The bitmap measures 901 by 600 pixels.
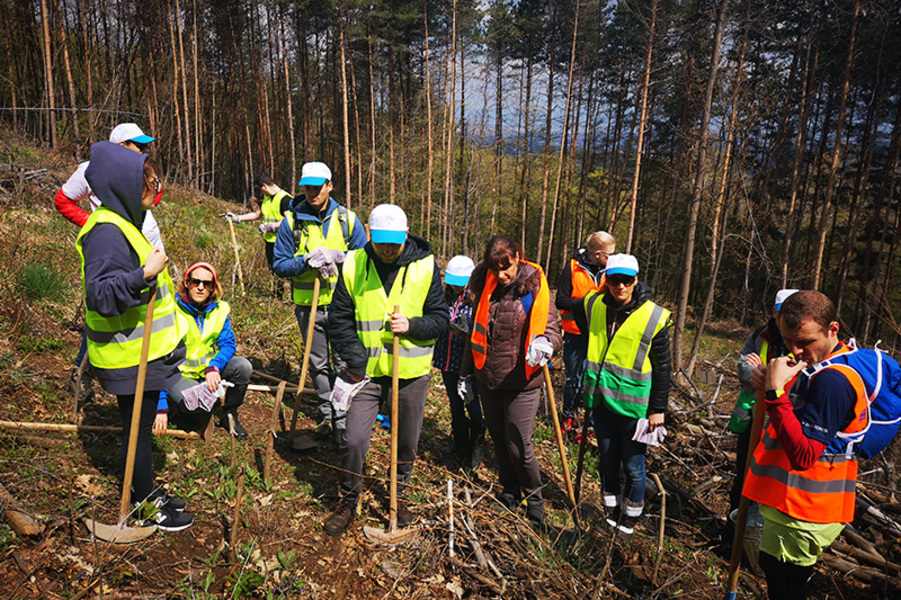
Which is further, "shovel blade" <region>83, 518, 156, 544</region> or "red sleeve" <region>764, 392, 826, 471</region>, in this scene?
"shovel blade" <region>83, 518, 156, 544</region>

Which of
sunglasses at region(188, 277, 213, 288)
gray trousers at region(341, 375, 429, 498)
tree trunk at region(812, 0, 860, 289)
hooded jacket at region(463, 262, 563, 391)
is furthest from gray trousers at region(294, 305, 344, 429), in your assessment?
tree trunk at region(812, 0, 860, 289)

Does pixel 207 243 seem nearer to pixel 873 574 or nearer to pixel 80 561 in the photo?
pixel 80 561

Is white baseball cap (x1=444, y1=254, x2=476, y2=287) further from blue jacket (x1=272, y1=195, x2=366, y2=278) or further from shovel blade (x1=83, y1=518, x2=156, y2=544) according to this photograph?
shovel blade (x1=83, y1=518, x2=156, y2=544)

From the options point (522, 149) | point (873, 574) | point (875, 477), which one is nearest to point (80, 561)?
point (873, 574)

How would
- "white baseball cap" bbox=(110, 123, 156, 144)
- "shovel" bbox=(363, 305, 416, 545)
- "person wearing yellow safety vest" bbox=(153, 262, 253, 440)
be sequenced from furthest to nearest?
"white baseball cap" bbox=(110, 123, 156, 144)
"person wearing yellow safety vest" bbox=(153, 262, 253, 440)
"shovel" bbox=(363, 305, 416, 545)

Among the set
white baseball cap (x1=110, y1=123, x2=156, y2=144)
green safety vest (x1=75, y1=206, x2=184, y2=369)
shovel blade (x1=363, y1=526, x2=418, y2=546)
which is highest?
white baseball cap (x1=110, y1=123, x2=156, y2=144)

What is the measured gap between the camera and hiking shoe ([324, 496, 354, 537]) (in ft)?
11.0

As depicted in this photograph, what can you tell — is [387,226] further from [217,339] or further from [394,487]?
[217,339]

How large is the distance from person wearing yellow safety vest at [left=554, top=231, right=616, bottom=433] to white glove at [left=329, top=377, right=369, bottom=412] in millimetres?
2441

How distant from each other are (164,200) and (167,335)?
13239mm

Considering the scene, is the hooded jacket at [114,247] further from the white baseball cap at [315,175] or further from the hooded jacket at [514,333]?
the hooded jacket at [514,333]

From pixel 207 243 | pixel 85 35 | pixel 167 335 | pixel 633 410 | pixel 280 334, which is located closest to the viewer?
pixel 167 335

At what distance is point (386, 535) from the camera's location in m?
3.31

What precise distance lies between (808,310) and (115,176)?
3.27 meters
